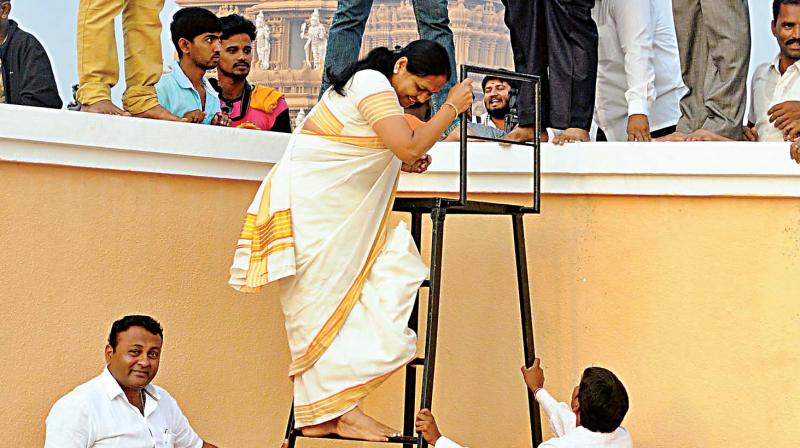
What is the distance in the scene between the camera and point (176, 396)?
4.28 metres

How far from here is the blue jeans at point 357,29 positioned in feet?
16.8

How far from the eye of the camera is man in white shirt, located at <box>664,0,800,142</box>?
13.7 feet

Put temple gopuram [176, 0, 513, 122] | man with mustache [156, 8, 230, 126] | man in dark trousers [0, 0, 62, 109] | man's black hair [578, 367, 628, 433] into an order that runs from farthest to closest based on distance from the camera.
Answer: temple gopuram [176, 0, 513, 122] → man with mustache [156, 8, 230, 126] → man in dark trousers [0, 0, 62, 109] → man's black hair [578, 367, 628, 433]

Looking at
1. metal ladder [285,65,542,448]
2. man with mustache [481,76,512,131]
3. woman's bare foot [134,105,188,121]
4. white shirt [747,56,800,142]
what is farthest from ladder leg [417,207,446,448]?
man with mustache [481,76,512,131]

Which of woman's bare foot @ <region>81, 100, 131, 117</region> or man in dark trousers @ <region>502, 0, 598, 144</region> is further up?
man in dark trousers @ <region>502, 0, 598, 144</region>

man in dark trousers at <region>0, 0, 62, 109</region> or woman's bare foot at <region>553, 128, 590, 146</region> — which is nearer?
woman's bare foot at <region>553, 128, 590, 146</region>

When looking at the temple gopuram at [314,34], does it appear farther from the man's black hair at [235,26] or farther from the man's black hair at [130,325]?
the man's black hair at [130,325]

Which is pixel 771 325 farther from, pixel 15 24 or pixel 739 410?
pixel 15 24

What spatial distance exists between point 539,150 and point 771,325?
843 millimetres

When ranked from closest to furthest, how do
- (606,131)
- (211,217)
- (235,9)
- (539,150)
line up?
(539,150) → (211,217) → (606,131) → (235,9)

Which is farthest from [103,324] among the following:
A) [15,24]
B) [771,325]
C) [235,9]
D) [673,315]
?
[235,9]

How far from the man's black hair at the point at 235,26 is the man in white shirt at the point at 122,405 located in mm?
1507

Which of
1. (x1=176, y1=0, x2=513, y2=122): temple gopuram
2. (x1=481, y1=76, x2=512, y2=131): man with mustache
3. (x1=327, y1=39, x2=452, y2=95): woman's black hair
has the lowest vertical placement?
(x1=327, y1=39, x2=452, y2=95): woman's black hair

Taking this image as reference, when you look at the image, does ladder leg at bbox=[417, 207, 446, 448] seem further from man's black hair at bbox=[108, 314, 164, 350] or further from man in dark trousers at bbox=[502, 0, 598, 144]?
man in dark trousers at bbox=[502, 0, 598, 144]
